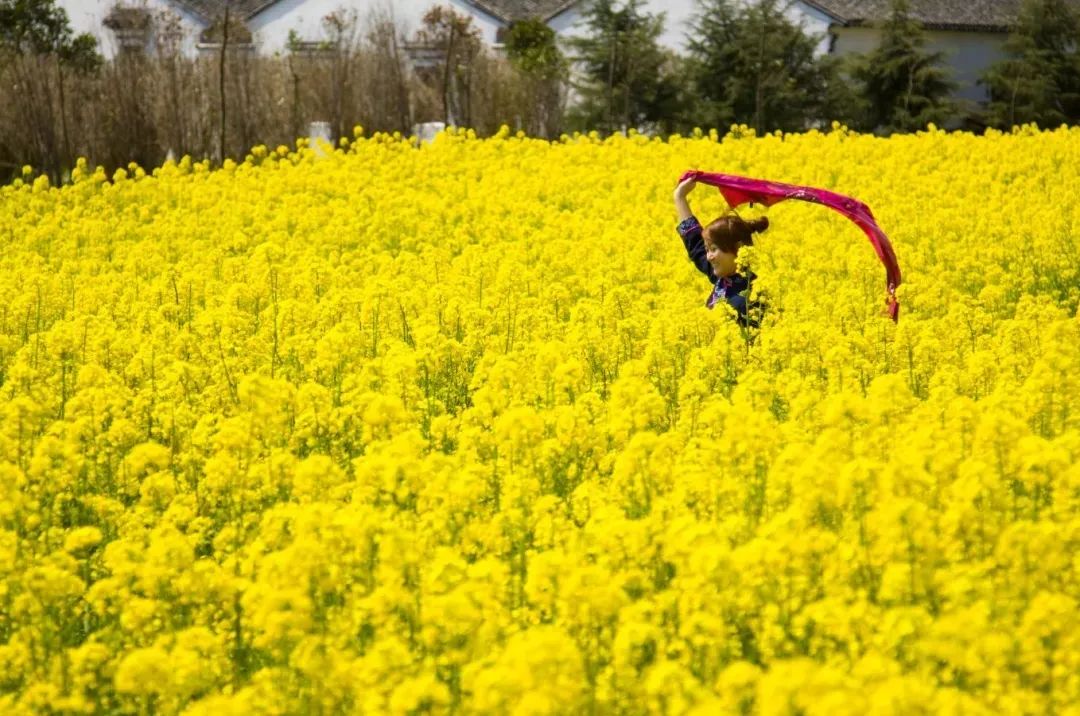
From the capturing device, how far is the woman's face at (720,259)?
8.99 m

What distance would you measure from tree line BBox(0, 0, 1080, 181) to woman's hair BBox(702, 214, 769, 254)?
1299 cm

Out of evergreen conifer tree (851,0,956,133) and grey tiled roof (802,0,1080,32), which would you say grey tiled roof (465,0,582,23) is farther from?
evergreen conifer tree (851,0,956,133)

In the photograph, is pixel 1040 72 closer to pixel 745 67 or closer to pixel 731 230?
pixel 745 67

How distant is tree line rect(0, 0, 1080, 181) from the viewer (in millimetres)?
21438

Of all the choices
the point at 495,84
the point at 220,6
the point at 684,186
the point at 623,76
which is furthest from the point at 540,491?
the point at 220,6

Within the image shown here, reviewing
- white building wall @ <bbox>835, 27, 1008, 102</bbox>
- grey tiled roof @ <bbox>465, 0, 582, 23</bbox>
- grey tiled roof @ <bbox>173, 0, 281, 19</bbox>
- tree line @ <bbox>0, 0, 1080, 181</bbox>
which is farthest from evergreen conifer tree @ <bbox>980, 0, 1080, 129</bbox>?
grey tiled roof @ <bbox>173, 0, 281, 19</bbox>

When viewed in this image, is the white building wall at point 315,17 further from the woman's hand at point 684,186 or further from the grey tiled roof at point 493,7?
the woman's hand at point 684,186

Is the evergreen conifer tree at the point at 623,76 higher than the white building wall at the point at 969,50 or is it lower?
lower

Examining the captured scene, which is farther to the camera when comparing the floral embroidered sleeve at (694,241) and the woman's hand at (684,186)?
the woman's hand at (684,186)

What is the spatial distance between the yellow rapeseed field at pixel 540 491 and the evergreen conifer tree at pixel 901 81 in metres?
19.5

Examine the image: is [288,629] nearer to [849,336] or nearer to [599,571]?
[599,571]

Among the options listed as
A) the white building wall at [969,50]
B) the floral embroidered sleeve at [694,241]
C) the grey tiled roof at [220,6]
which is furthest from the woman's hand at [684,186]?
the white building wall at [969,50]

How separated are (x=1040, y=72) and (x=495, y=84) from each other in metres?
14.1

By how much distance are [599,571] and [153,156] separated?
18.5m
